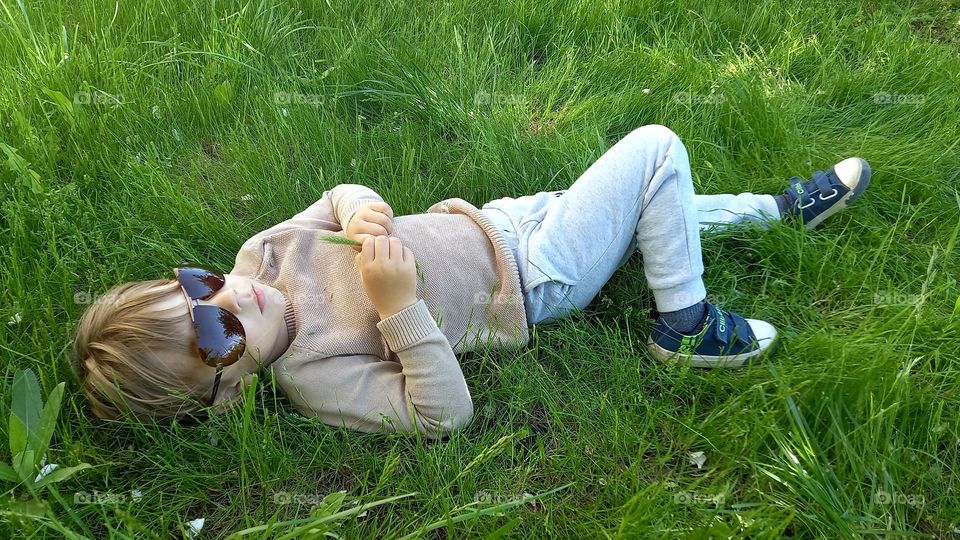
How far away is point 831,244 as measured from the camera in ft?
7.91

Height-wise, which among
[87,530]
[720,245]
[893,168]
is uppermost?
[893,168]

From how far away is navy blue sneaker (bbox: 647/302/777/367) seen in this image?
6.93 ft

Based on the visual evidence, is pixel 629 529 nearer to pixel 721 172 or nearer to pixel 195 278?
pixel 195 278

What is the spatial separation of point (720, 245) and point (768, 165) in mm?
567

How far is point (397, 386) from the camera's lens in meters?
Result: 1.98

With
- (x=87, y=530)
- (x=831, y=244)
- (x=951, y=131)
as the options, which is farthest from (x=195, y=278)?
(x=951, y=131)
